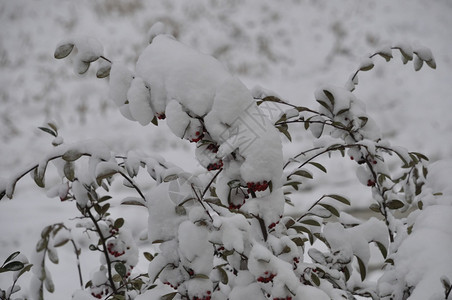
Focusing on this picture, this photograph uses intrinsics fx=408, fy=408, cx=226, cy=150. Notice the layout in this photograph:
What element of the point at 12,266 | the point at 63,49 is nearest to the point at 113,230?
the point at 12,266

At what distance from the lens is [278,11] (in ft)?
22.1

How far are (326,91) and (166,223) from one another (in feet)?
1.73

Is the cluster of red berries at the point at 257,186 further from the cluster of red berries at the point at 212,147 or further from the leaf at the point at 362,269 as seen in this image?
the leaf at the point at 362,269

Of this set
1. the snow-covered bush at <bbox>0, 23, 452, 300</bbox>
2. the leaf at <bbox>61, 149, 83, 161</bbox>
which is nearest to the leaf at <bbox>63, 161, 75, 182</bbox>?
the snow-covered bush at <bbox>0, 23, 452, 300</bbox>

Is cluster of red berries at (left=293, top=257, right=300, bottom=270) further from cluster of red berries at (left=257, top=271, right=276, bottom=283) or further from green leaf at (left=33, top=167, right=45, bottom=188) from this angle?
green leaf at (left=33, top=167, right=45, bottom=188)

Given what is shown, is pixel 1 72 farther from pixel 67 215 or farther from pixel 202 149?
pixel 202 149

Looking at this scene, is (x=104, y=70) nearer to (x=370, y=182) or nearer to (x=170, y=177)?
(x=170, y=177)

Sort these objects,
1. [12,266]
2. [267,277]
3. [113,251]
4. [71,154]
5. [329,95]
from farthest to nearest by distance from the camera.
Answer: [113,251], [329,95], [12,266], [71,154], [267,277]

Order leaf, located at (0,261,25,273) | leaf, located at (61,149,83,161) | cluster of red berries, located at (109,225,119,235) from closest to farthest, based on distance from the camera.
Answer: leaf, located at (61,149,83,161) < leaf, located at (0,261,25,273) < cluster of red berries, located at (109,225,119,235)

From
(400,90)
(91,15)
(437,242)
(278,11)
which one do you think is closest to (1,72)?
A: (91,15)

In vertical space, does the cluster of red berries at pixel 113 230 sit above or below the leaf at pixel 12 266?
below

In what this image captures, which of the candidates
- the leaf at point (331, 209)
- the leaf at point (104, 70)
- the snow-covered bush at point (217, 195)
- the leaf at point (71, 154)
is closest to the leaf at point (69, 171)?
the snow-covered bush at point (217, 195)

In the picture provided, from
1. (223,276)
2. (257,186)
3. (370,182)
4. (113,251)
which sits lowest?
(113,251)

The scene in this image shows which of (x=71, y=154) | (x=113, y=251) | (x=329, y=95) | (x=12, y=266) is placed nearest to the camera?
(x=71, y=154)
